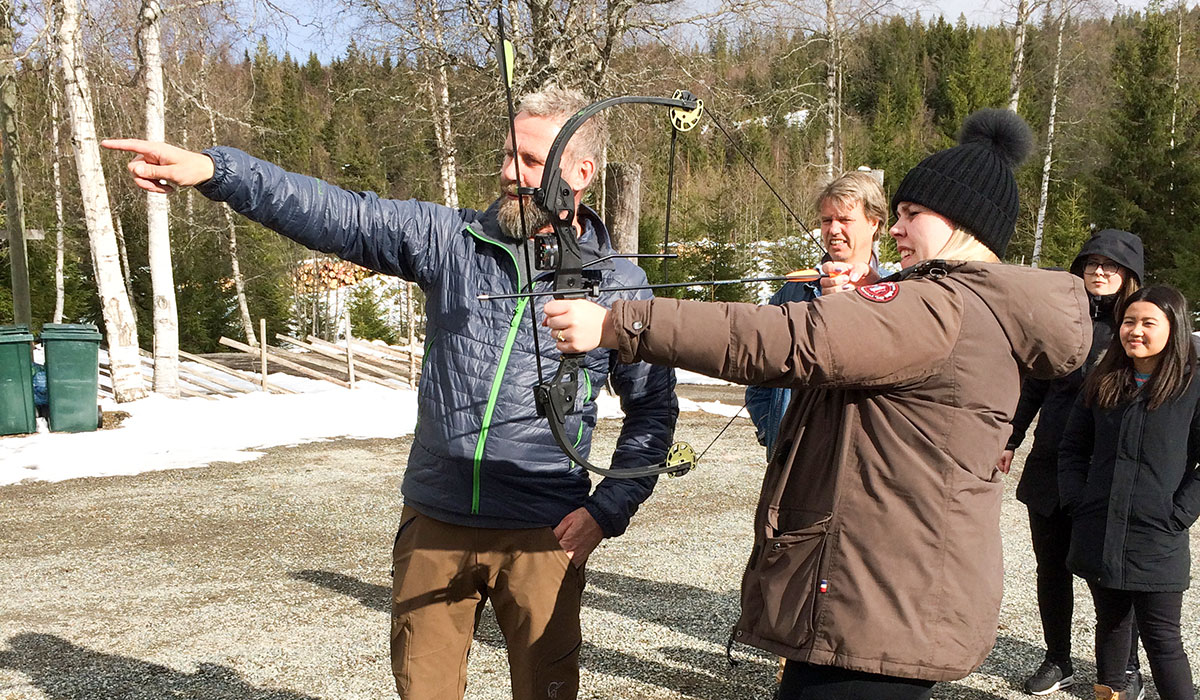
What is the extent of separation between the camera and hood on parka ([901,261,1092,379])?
164 centimetres

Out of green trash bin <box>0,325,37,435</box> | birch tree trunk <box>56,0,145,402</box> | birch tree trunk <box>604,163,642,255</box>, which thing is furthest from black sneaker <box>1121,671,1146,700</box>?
birch tree trunk <box>604,163,642,255</box>

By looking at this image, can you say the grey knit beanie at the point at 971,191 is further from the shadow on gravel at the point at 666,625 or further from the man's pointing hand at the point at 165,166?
the shadow on gravel at the point at 666,625

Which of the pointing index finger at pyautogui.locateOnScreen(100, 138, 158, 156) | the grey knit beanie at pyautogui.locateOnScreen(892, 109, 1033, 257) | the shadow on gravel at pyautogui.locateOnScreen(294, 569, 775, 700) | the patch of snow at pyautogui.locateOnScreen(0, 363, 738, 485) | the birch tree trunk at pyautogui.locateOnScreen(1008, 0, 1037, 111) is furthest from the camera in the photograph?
the birch tree trunk at pyautogui.locateOnScreen(1008, 0, 1037, 111)

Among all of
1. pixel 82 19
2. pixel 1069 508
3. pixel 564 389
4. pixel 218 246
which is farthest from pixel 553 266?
pixel 218 246

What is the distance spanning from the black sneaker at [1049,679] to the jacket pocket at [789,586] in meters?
2.48

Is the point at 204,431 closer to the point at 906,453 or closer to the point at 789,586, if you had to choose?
the point at 789,586

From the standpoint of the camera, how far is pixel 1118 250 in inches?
146

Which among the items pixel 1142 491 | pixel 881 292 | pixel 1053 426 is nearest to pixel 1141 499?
pixel 1142 491

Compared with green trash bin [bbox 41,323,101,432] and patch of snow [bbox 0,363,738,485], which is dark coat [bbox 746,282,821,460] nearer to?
patch of snow [bbox 0,363,738,485]

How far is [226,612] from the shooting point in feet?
15.1

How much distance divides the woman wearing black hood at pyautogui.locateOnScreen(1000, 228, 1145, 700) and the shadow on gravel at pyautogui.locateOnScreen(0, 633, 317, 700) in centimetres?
281

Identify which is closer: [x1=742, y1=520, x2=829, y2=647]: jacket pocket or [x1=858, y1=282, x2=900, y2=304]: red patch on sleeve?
[x1=858, y1=282, x2=900, y2=304]: red patch on sleeve

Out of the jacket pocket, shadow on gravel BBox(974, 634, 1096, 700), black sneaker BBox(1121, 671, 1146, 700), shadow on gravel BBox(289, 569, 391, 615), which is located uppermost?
the jacket pocket

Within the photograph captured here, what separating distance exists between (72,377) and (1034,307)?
970 centimetres
